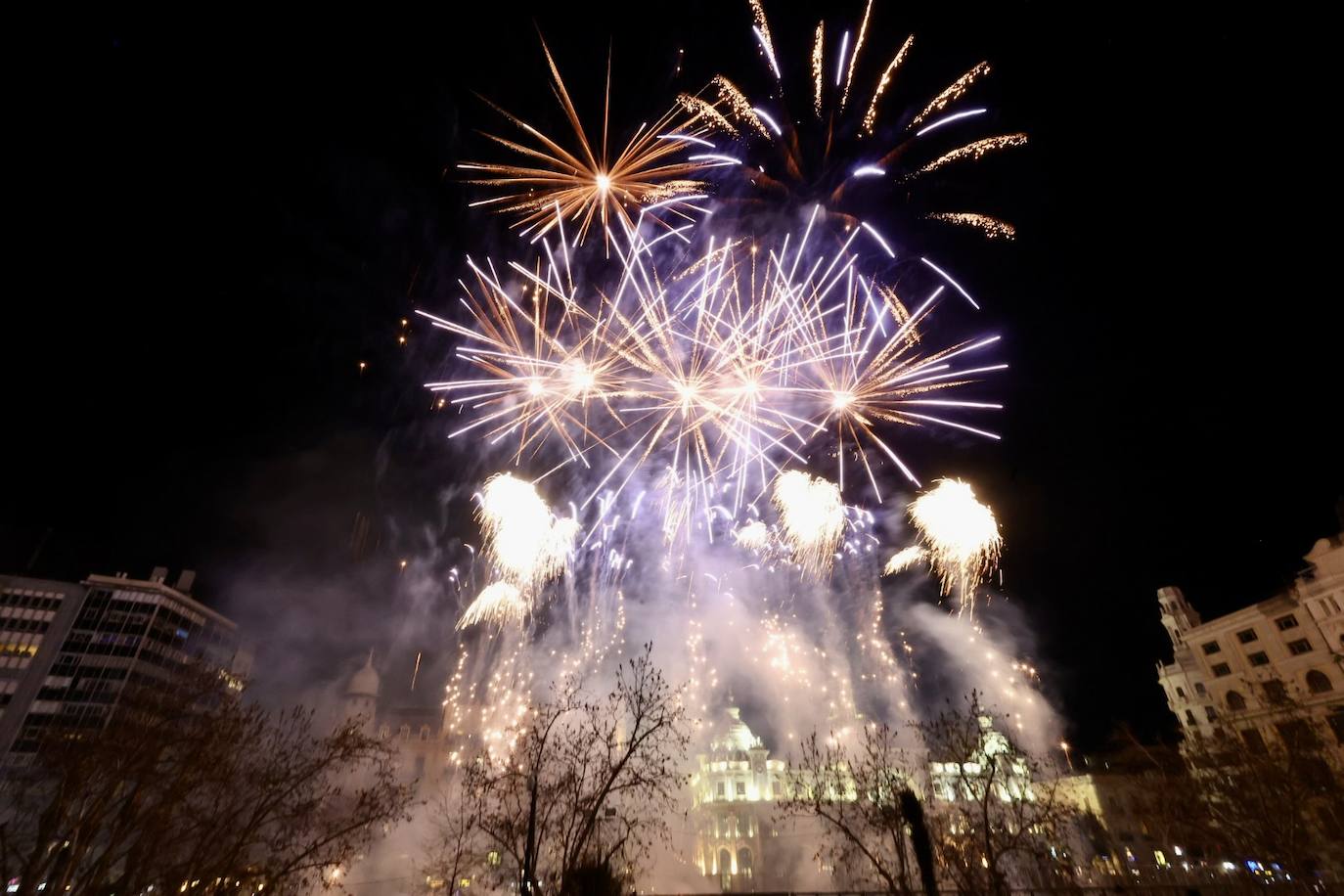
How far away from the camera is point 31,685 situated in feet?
236

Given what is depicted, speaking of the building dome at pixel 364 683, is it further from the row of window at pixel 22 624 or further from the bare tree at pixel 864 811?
the bare tree at pixel 864 811

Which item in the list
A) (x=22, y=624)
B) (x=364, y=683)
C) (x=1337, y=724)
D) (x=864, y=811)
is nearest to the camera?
(x=864, y=811)

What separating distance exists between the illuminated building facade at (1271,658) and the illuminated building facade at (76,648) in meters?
95.3

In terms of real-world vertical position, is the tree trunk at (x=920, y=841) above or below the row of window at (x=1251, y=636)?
below

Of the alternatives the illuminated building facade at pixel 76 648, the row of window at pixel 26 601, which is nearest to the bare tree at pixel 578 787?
the illuminated building facade at pixel 76 648

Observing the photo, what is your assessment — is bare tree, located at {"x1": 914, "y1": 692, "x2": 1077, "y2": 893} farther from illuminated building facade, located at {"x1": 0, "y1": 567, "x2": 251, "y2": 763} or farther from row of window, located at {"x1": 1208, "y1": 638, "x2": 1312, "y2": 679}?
illuminated building facade, located at {"x1": 0, "y1": 567, "x2": 251, "y2": 763}

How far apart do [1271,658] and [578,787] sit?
182 ft

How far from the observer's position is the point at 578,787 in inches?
944

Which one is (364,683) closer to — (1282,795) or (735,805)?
(735,805)

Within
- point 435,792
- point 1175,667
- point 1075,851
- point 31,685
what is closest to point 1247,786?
point 1075,851

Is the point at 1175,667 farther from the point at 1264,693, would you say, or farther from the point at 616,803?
the point at 616,803

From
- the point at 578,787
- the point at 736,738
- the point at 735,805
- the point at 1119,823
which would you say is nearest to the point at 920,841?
the point at 578,787

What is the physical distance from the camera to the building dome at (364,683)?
10812cm

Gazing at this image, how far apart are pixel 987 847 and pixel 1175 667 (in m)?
57.6
